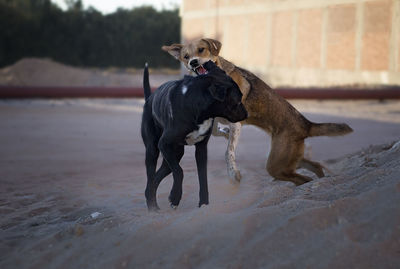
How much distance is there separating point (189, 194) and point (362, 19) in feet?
64.6

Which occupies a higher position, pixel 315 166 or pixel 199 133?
pixel 199 133

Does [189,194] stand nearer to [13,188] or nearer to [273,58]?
[13,188]

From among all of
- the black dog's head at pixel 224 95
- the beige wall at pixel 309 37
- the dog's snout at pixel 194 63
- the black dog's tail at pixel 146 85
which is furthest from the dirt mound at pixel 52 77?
the black dog's head at pixel 224 95

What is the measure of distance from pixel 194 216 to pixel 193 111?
864 mm

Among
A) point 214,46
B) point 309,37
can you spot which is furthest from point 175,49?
point 309,37

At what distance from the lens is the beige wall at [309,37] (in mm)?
21453

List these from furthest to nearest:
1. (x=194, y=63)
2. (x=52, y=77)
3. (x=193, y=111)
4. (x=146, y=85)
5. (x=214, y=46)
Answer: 1. (x=52, y=77)
2. (x=214, y=46)
3. (x=194, y=63)
4. (x=146, y=85)
5. (x=193, y=111)

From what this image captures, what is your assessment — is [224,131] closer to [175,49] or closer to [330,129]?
[330,129]

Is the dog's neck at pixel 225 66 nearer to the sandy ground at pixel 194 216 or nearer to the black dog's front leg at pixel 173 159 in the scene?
the sandy ground at pixel 194 216

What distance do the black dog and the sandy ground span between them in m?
0.47

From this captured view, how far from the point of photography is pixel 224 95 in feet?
12.1

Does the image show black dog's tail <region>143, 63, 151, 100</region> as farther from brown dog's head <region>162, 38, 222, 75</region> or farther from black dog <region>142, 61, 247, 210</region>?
brown dog's head <region>162, 38, 222, 75</region>

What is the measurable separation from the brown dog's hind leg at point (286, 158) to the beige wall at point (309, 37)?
17191 mm

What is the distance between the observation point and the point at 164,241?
3.30 meters
